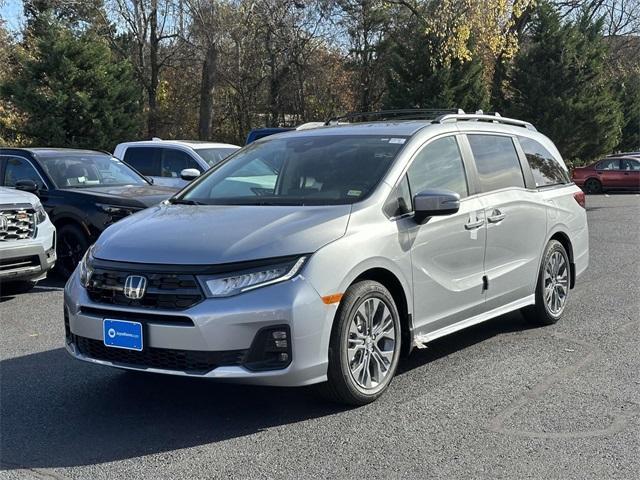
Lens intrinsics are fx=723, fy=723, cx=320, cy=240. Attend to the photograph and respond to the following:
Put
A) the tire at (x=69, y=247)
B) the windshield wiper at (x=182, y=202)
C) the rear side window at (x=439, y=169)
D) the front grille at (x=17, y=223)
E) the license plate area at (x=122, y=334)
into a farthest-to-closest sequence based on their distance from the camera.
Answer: the tire at (x=69, y=247)
the front grille at (x=17, y=223)
the windshield wiper at (x=182, y=202)
the rear side window at (x=439, y=169)
the license plate area at (x=122, y=334)

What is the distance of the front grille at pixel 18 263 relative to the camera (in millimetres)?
7555

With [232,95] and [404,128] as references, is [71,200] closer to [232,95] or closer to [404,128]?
[404,128]

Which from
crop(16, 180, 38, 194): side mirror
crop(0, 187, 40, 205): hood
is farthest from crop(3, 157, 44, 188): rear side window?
crop(0, 187, 40, 205): hood

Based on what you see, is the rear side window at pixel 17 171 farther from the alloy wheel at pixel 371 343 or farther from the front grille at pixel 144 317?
the alloy wheel at pixel 371 343

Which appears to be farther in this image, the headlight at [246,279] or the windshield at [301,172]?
the windshield at [301,172]

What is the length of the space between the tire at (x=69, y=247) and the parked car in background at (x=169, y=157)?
342 cm

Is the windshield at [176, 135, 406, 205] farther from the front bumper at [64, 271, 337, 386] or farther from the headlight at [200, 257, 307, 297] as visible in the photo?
the front bumper at [64, 271, 337, 386]

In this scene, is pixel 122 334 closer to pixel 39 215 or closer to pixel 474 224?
pixel 474 224

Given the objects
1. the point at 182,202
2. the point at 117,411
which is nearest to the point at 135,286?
the point at 117,411

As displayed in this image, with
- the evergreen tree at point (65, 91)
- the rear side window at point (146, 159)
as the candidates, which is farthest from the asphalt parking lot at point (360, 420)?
the evergreen tree at point (65, 91)

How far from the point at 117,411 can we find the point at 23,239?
13.1 ft

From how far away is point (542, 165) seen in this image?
678 cm

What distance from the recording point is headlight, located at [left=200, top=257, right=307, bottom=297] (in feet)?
13.0

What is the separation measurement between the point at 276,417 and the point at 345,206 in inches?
53.7
